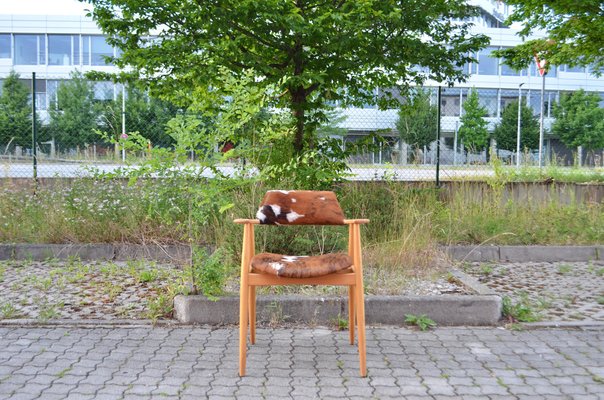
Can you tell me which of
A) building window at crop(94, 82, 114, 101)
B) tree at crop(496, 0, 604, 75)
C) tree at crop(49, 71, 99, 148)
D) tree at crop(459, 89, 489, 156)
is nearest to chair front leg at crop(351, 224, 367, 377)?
tree at crop(49, 71, 99, 148)

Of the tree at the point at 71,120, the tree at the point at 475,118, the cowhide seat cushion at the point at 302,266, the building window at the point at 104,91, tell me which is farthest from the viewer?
the tree at the point at 475,118

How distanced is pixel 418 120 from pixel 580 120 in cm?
3045

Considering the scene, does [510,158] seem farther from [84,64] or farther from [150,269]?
[84,64]

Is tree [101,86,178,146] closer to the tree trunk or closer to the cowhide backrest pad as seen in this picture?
the tree trunk

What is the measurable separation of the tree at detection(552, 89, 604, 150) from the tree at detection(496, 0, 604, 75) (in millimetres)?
21157

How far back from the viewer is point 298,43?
7266 mm

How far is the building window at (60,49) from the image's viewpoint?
4184 centimetres

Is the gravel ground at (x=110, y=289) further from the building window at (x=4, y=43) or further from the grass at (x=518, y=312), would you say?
the building window at (x=4, y=43)

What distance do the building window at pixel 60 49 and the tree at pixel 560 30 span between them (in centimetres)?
3650

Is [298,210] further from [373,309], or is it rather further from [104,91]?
[104,91]

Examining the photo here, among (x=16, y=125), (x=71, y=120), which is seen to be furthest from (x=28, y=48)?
(x=16, y=125)

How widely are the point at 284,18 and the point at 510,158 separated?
5249 mm

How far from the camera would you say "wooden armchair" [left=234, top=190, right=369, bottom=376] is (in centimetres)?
338

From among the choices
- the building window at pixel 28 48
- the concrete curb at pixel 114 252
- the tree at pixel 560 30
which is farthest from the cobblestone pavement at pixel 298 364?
the building window at pixel 28 48
